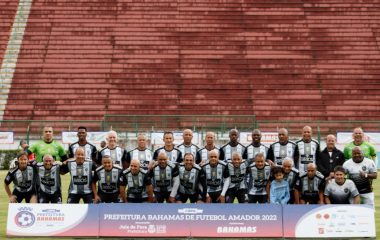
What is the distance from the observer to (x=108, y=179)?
1520 centimetres

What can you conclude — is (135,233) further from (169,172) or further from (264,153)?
(264,153)

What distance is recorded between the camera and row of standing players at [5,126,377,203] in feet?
49.4

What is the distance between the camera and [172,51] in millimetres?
42875

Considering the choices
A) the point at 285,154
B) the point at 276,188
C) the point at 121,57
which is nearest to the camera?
the point at 276,188

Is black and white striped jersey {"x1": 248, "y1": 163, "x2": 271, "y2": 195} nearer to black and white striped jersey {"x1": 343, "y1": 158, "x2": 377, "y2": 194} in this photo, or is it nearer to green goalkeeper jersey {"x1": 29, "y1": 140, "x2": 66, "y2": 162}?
black and white striped jersey {"x1": 343, "y1": 158, "x2": 377, "y2": 194}

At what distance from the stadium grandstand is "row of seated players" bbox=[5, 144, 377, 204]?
792 inches

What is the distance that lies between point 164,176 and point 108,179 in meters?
1.01

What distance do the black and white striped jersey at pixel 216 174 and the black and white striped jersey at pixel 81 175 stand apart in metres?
2.07

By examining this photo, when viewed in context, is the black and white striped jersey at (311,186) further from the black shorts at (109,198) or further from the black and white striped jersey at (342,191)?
the black shorts at (109,198)

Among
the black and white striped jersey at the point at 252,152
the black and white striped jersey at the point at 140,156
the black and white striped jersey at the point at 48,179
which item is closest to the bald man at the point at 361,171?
the black and white striped jersey at the point at 252,152

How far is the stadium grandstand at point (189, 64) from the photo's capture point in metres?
39.2

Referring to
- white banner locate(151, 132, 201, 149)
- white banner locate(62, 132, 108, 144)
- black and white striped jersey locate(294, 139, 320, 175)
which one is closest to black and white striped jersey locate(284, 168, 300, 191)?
black and white striped jersey locate(294, 139, 320, 175)

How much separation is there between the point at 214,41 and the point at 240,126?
8632 millimetres

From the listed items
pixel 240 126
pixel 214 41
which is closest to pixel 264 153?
pixel 240 126
